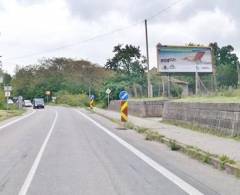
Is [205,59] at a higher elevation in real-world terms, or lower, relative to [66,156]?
higher

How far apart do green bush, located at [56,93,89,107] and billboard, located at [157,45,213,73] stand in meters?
60.9

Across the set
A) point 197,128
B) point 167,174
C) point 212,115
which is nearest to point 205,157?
point 167,174

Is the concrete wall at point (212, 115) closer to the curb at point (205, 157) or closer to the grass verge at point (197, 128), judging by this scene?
the grass verge at point (197, 128)

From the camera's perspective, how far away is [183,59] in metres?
49.3

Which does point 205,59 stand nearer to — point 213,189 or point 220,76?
point 220,76

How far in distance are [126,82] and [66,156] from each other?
2289 inches

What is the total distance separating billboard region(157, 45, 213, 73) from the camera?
158ft

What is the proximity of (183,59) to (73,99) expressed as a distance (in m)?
71.3

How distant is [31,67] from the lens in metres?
147

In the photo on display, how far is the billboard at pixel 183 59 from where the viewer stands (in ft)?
158

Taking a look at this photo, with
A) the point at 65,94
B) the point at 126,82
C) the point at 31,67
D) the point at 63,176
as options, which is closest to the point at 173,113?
the point at 63,176

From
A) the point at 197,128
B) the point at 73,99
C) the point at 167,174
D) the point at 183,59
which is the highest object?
the point at 183,59

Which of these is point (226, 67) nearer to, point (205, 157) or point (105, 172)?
point (205, 157)

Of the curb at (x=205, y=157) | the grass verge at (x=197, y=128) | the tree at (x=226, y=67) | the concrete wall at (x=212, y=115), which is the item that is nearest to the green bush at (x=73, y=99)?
the tree at (x=226, y=67)
